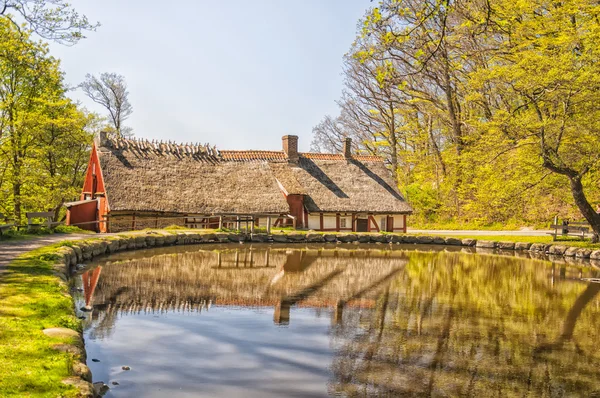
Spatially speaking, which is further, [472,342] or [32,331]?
[472,342]

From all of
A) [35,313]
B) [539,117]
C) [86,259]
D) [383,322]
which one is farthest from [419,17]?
[539,117]

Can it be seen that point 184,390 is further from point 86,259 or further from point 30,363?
point 86,259

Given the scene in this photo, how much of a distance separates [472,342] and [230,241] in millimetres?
19735

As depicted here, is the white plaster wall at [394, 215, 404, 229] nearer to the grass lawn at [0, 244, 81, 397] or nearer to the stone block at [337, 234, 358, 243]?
the stone block at [337, 234, 358, 243]

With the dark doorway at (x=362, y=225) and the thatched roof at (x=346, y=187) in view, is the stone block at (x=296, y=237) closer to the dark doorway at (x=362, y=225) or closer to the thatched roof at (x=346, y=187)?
the thatched roof at (x=346, y=187)

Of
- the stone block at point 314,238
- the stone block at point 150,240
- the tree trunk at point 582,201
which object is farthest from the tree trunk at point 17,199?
the tree trunk at point 582,201

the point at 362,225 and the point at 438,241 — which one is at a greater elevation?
the point at 362,225

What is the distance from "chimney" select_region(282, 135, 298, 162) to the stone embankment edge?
884 cm

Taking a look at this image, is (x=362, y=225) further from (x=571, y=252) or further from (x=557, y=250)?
(x=571, y=252)

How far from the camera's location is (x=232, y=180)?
32844mm

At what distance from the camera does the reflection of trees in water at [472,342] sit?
277 inches

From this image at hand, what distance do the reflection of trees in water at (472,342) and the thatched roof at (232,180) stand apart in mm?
17550

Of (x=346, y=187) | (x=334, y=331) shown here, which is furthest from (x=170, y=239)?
(x=334, y=331)

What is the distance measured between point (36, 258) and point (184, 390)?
861 centimetres
